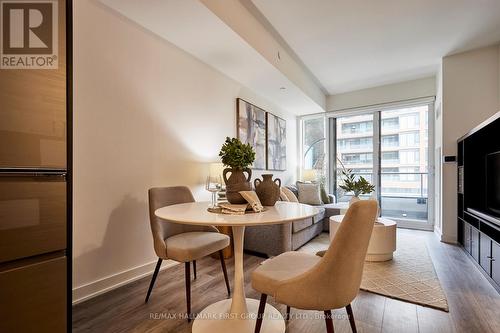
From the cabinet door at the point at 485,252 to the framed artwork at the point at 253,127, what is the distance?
282cm

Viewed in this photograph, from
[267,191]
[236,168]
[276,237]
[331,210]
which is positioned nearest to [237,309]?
[267,191]

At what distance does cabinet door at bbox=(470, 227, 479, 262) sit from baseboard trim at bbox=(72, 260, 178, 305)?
3396mm

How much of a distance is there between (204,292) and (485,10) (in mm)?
4078

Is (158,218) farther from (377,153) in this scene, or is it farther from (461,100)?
(377,153)

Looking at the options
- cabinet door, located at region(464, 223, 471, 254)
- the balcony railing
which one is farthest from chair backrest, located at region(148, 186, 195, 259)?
the balcony railing

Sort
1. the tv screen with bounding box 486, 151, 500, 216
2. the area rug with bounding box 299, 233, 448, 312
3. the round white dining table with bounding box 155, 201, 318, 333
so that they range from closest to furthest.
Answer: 1. the round white dining table with bounding box 155, 201, 318, 333
2. the area rug with bounding box 299, 233, 448, 312
3. the tv screen with bounding box 486, 151, 500, 216

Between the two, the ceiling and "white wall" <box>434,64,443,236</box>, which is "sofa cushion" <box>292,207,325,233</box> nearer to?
"white wall" <box>434,64,443,236</box>

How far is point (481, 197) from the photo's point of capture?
3.05 m

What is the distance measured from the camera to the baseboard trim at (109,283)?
6.20 feet

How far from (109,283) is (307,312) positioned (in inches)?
64.4

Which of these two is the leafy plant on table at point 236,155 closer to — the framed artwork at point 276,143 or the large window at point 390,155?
the framed artwork at point 276,143

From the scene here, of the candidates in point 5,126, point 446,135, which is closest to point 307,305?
point 5,126

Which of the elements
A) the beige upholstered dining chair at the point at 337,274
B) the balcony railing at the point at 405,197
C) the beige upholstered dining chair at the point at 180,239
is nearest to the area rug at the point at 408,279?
the beige upholstered dining chair at the point at 337,274

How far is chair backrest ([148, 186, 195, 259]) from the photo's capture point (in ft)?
6.08
